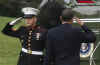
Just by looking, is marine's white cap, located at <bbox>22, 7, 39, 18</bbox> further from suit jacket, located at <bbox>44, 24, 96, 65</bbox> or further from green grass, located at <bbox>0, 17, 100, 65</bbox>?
green grass, located at <bbox>0, 17, 100, 65</bbox>

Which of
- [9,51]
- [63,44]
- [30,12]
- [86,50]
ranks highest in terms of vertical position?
[30,12]

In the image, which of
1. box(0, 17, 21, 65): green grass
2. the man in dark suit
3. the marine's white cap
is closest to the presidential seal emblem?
box(0, 17, 21, 65): green grass

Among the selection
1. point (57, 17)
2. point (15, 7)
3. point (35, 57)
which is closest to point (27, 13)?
point (35, 57)

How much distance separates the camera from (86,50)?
570 cm

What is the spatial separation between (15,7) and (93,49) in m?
13.9

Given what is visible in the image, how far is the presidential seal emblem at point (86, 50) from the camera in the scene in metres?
5.71

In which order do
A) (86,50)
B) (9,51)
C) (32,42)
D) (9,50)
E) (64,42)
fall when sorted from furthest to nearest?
(9,50) < (9,51) < (86,50) < (32,42) < (64,42)

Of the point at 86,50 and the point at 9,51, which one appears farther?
the point at 9,51

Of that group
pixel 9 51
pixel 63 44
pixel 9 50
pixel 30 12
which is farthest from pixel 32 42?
pixel 9 50

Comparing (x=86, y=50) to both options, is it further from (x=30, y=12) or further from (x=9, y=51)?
(x=9, y=51)

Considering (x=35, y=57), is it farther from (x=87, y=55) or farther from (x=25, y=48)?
(x=87, y=55)

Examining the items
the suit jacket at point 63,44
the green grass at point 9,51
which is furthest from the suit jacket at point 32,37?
the green grass at point 9,51

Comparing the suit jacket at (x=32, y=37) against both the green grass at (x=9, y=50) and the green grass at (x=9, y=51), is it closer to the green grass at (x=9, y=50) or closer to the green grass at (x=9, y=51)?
the green grass at (x=9, y=51)

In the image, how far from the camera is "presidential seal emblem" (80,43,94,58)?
18.7 feet
